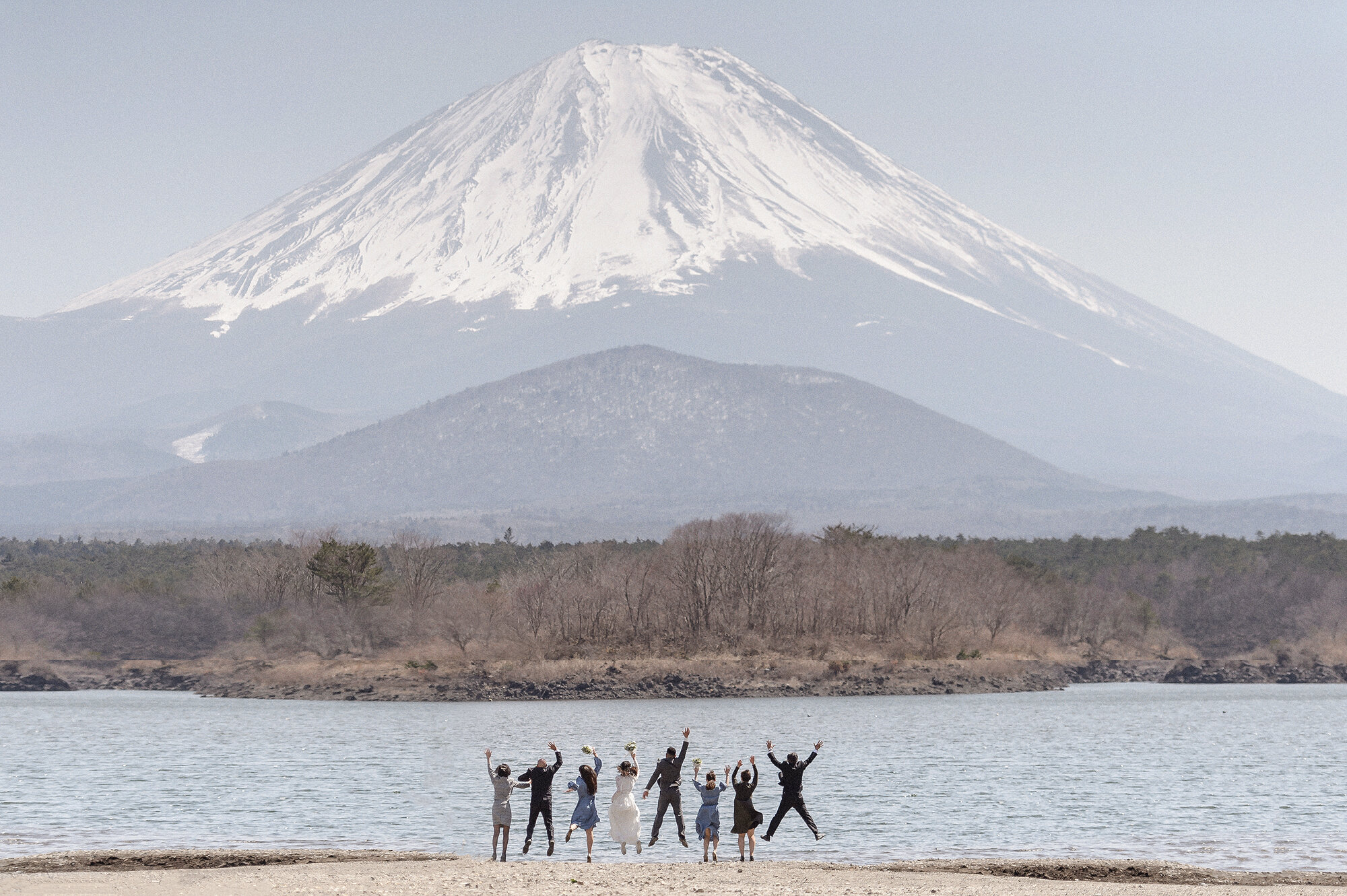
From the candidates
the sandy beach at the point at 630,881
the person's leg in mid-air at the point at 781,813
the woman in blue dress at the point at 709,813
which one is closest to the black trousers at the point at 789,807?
the person's leg in mid-air at the point at 781,813

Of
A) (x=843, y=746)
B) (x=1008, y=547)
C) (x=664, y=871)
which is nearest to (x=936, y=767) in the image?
(x=843, y=746)

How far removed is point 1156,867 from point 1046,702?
194 ft

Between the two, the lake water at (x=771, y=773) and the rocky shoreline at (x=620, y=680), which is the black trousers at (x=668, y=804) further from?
the rocky shoreline at (x=620, y=680)

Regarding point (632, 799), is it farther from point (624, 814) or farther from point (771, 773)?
point (771, 773)

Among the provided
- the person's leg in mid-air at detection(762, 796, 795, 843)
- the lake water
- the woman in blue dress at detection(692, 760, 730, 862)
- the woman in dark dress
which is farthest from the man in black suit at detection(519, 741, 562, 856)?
the person's leg in mid-air at detection(762, 796, 795, 843)

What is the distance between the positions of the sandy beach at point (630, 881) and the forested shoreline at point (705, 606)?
70.7m

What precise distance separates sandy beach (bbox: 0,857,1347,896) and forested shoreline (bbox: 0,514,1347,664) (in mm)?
70656

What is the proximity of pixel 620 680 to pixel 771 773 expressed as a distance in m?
46.1

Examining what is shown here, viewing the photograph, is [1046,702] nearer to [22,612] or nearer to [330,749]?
[330,749]

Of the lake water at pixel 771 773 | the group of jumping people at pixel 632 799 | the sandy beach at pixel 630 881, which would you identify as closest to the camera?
the sandy beach at pixel 630 881

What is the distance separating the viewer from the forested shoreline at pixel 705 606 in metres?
105

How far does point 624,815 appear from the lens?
104 feet

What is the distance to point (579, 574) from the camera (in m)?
119

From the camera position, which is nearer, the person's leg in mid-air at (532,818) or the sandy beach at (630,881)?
the sandy beach at (630,881)
